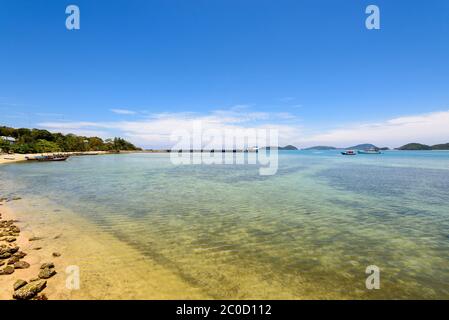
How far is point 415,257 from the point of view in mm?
8992

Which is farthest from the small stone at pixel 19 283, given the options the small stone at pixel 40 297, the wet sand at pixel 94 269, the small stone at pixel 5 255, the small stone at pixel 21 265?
the small stone at pixel 5 255

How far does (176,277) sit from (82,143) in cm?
16185

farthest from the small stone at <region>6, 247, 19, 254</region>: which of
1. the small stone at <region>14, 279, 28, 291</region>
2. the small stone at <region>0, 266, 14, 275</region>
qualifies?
the small stone at <region>14, 279, 28, 291</region>

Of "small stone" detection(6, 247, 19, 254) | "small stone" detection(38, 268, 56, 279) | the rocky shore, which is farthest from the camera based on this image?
"small stone" detection(6, 247, 19, 254)

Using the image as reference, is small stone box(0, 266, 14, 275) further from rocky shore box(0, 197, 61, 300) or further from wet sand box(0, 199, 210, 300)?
wet sand box(0, 199, 210, 300)

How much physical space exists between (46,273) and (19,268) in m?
1.19

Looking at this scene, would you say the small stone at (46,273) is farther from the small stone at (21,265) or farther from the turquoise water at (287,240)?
the turquoise water at (287,240)

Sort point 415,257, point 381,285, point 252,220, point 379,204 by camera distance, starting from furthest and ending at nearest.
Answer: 1. point 379,204
2. point 252,220
3. point 415,257
4. point 381,285

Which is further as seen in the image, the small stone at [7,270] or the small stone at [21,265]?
the small stone at [21,265]

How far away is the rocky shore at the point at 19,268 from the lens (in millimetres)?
6176

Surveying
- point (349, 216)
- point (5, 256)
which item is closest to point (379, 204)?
point (349, 216)

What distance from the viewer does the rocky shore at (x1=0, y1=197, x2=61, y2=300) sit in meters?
6.18

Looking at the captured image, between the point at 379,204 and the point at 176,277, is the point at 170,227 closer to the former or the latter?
the point at 176,277

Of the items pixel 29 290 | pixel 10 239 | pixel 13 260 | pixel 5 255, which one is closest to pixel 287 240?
pixel 29 290
